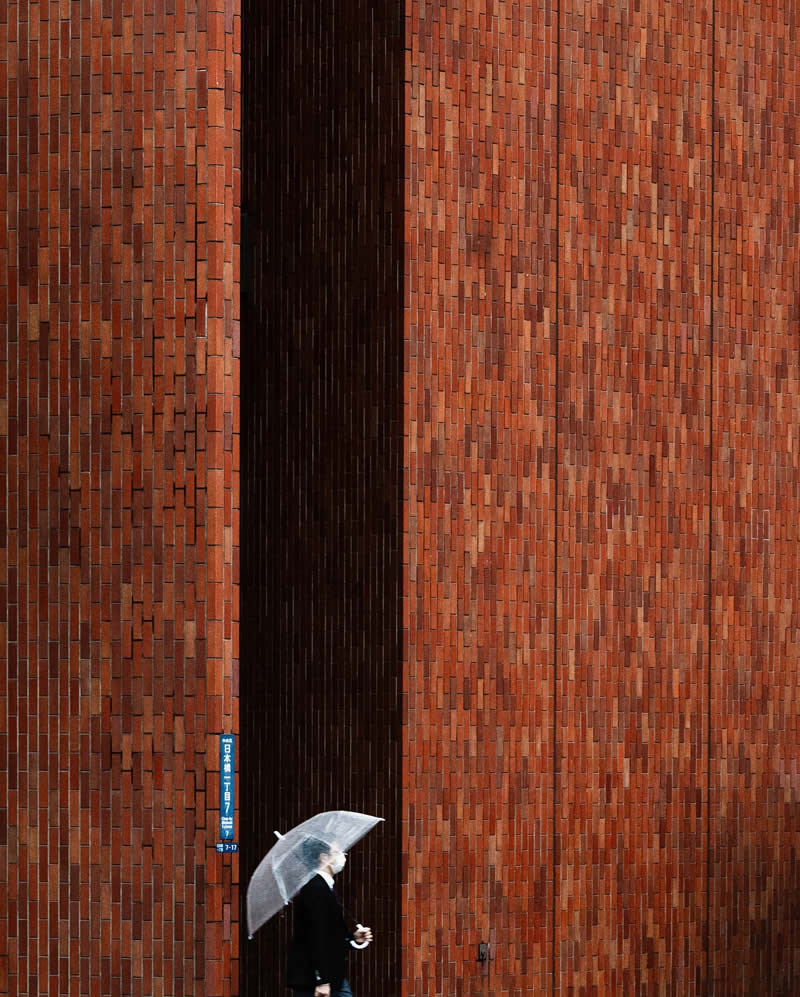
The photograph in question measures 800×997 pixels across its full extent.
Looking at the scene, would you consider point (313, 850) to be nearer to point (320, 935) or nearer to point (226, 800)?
point (320, 935)

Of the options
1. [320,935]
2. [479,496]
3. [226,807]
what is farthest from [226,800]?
[479,496]

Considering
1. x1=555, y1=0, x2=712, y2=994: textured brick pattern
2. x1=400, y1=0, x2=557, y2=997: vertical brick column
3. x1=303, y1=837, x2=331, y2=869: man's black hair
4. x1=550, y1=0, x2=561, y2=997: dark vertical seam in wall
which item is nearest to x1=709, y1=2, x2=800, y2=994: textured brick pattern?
x1=555, y1=0, x2=712, y2=994: textured brick pattern

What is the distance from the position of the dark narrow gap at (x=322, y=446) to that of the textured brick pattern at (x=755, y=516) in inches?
122

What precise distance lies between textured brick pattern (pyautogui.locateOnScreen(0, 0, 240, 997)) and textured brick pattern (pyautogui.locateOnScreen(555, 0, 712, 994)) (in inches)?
135

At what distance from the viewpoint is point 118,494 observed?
Result: 11.5 meters

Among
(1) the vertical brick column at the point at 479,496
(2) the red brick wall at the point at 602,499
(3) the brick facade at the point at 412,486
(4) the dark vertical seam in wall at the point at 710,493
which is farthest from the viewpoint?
(4) the dark vertical seam in wall at the point at 710,493

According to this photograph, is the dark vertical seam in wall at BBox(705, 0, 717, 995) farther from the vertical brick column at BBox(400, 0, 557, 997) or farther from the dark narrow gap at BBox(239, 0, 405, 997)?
the dark narrow gap at BBox(239, 0, 405, 997)

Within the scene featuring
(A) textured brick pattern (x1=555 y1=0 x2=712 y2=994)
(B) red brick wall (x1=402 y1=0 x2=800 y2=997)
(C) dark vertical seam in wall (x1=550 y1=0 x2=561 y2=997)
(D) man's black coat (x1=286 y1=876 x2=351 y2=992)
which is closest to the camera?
(D) man's black coat (x1=286 y1=876 x2=351 y2=992)

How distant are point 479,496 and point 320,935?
380 cm

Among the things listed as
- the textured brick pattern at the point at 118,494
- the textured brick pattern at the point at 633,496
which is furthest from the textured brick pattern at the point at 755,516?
the textured brick pattern at the point at 118,494

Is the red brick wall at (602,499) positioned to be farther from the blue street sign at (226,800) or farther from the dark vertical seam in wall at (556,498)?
the blue street sign at (226,800)

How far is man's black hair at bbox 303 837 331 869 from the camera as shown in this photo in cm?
1080

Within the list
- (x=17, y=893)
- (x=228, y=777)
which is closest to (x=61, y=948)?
(x=17, y=893)

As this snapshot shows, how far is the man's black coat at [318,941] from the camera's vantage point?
1076cm
